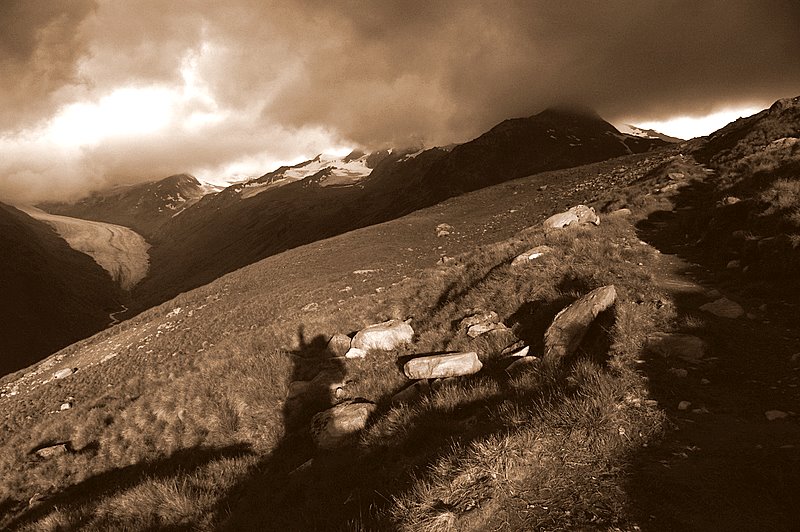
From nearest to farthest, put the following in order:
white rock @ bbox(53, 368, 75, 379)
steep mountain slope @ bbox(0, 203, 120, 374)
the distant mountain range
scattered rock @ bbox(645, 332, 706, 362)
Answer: scattered rock @ bbox(645, 332, 706, 362) → white rock @ bbox(53, 368, 75, 379) → steep mountain slope @ bbox(0, 203, 120, 374) → the distant mountain range

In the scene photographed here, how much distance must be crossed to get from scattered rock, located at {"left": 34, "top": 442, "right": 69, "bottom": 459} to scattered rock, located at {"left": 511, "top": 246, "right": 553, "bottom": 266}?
733 inches

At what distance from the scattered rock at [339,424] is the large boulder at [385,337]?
3.15m

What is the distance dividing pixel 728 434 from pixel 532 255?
965 centimetres

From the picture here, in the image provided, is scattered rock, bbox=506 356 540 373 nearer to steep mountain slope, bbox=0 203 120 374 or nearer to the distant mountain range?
the distant mountain range

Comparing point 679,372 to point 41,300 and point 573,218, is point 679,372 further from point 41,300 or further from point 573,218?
point 41,300

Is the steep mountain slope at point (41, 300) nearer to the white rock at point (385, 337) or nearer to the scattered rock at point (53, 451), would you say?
the scattered rock at point (53, 451)

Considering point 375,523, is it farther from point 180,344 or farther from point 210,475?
point 180,344

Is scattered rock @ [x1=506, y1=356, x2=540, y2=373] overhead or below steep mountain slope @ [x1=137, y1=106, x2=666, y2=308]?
below

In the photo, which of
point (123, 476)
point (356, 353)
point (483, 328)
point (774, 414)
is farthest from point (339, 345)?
point (774, 414)

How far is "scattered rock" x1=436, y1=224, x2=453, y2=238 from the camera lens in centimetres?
3512

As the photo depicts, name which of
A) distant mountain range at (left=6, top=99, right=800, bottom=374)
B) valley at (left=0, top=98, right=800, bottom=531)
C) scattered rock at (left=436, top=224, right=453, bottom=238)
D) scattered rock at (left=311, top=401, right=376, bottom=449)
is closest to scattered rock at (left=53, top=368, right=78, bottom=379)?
valley at (left=0, top=98, right=800, bottom=531)

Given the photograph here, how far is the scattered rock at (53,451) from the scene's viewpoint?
1531cm

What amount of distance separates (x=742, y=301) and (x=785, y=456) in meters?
6.09

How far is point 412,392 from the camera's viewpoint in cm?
912
